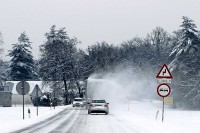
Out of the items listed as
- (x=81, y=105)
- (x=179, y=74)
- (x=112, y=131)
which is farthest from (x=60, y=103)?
(x=112, y=131)

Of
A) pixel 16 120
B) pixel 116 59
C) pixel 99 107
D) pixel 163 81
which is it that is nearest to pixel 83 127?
pixel 163 81

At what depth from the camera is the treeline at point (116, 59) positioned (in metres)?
81.8

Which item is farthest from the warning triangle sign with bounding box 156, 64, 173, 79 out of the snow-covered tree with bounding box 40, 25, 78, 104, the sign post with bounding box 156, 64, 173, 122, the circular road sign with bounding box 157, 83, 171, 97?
the snow-covered tree with bounding box 40, 25, 78, 104

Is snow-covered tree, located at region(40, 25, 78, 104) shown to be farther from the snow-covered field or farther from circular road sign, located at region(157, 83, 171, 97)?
circular road sign, located at region(157, 83, 171, 97)

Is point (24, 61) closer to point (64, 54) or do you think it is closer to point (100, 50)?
point (100, 50)

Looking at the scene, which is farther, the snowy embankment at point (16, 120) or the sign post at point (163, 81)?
the snowy embankment at point (16, 120)

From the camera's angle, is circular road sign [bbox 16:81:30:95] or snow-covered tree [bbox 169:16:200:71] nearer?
circular road sign [bbox 16:81:30:95]

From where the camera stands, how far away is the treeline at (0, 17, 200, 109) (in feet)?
268

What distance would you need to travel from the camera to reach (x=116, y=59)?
128m

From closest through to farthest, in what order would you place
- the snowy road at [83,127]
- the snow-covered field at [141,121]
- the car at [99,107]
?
the snowy road at [83,127] < the snow-covered field at [141,121] < the car at [99,107]

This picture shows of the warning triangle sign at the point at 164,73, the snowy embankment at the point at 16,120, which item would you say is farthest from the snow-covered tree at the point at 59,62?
the warning triangle sign at the point at 164,73

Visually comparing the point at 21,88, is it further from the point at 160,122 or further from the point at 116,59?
the point at 116,59

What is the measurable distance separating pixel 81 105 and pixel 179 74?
17509 millimetres

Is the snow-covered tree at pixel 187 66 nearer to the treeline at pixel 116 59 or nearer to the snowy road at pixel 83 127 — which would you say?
the treeline at pixel 116 59
